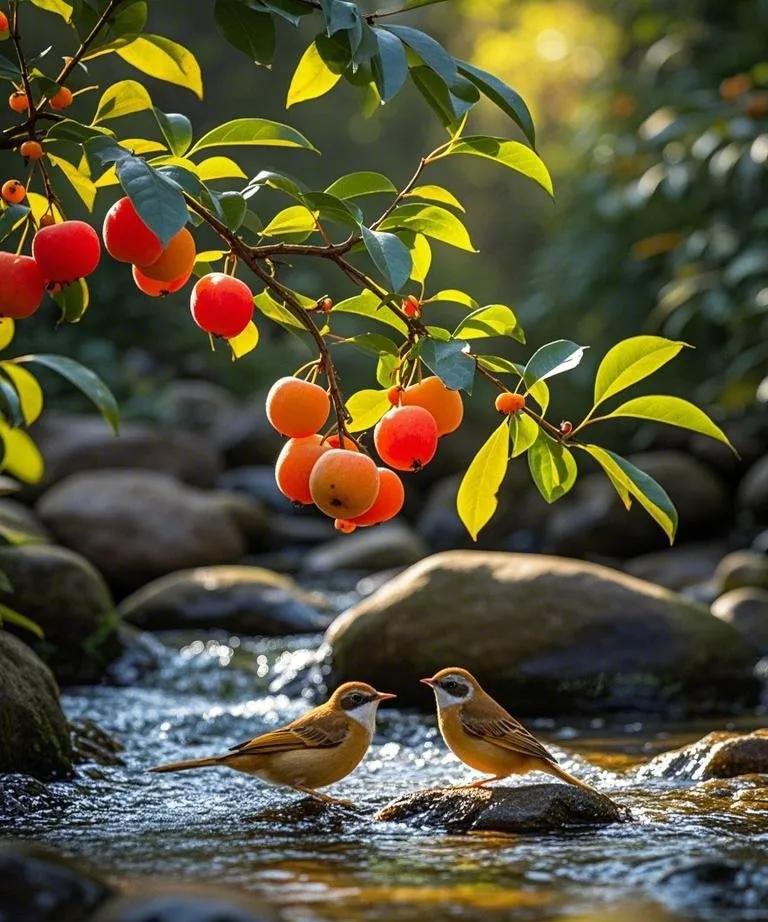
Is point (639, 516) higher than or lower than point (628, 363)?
lower

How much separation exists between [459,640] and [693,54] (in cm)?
825

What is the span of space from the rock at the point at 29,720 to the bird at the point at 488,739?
129 cm

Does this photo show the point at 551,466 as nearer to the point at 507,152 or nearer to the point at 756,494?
the point at 507,152

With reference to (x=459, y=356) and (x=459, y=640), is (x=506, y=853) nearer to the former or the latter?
(x=459, y=356)

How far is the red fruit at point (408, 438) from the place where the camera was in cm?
238

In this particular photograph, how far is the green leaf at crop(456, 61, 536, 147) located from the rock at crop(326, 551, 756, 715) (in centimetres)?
389

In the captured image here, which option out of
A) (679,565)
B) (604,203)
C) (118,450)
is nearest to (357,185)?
(679,565)

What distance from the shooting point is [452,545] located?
1197 cm

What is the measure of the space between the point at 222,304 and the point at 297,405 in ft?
0.74

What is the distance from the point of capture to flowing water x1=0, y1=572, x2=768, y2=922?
2.70m

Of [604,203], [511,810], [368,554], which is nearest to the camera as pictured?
[511,810]

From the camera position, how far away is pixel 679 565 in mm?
10266

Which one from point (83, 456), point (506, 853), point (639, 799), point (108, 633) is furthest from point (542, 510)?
point (506, 853)

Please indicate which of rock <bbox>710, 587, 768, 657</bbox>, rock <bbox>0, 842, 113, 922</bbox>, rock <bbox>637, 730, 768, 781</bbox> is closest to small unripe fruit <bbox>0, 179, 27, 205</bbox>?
rock <bbox>0, 842, 113, 922</bbox>
